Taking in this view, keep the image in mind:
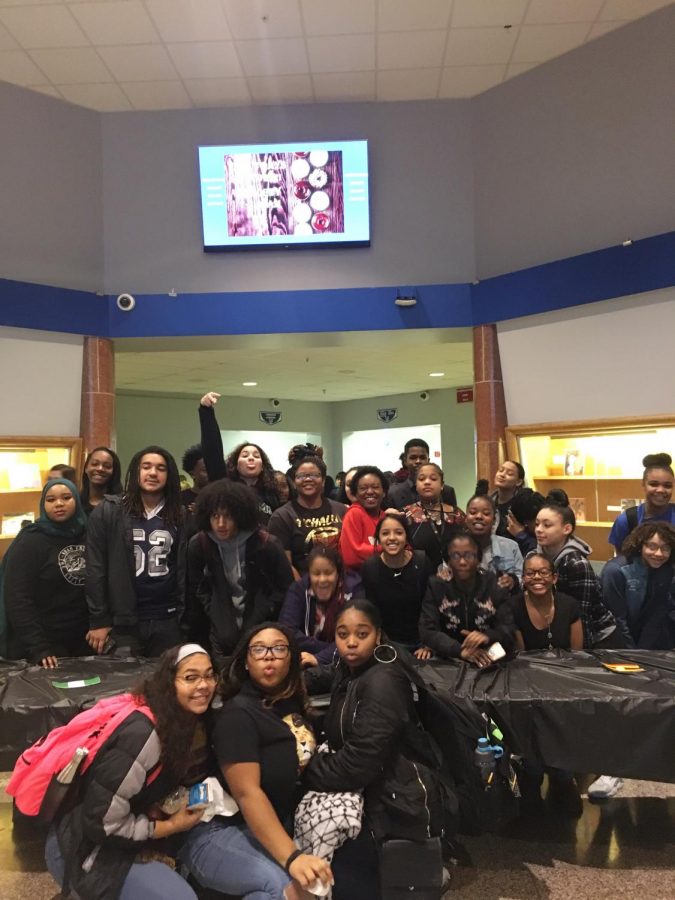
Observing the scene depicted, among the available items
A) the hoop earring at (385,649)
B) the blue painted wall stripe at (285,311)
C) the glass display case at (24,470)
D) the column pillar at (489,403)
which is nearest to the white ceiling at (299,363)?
the blue painted wall stripe at (285,311)

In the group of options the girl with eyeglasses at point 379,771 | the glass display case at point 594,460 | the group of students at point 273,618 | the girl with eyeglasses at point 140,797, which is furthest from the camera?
the glass display case at point 594,460

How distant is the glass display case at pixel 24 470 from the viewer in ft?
19.2

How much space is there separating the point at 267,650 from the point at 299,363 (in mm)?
8194

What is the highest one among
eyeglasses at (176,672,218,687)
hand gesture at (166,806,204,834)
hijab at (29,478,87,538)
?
hijab at (29,478,87,538)

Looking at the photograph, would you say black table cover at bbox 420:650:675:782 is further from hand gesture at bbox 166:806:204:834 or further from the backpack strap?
the backpack strap

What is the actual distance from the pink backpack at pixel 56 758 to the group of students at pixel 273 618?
0.15 ft

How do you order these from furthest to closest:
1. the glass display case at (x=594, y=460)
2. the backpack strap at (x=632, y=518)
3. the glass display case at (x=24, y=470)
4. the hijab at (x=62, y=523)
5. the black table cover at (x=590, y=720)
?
the glass display case at (x=24, y=470), the glass display case at (x=594, y=460), the backpack strap at (x=632, y=518), the hijab at (x=62, y=523), the black table cover at (x=590, y=720)

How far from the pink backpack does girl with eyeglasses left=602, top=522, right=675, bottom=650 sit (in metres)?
2.21

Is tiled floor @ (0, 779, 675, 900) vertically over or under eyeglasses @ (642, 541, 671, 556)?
under

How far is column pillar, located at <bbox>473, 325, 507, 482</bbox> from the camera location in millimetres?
6285

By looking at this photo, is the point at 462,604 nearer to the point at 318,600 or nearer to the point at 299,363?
the point at 318,600

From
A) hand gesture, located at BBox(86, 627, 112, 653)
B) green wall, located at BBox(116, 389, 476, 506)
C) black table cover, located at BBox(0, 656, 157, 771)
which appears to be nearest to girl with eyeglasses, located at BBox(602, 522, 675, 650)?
black table cover, located at BBox(0, 656, 157, 771)

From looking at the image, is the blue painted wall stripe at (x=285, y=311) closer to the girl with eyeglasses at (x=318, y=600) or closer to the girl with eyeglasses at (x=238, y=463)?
the girl with eyeglasses at (x=238, y=463)

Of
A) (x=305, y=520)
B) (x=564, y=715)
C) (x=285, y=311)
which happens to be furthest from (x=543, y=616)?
(x=285, y=311)
